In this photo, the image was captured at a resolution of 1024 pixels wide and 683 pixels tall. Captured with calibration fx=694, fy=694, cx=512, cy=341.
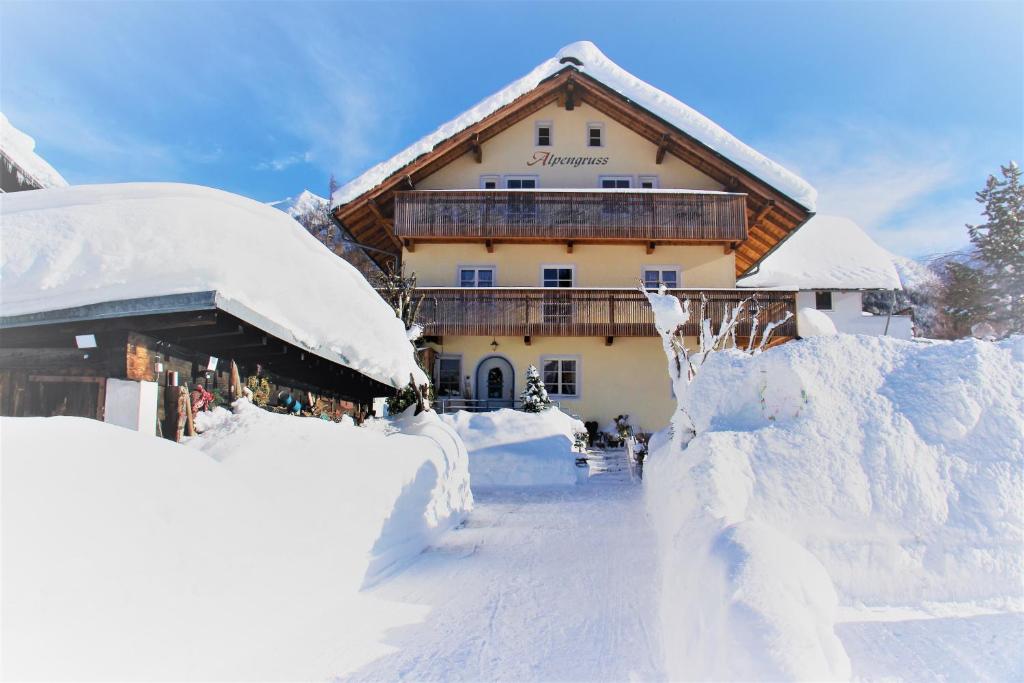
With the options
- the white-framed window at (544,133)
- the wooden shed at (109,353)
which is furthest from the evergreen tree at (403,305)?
the wooden shed at (109,353)

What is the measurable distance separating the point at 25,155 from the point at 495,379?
594 inches

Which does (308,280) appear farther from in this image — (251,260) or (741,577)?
(741,577)

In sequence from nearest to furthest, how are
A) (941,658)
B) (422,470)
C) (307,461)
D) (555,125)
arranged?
(941,658) < (307,461) < (422,470) < (555,125)

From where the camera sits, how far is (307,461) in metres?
6.05

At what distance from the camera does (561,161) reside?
75.1 ft

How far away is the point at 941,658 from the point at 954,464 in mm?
1785

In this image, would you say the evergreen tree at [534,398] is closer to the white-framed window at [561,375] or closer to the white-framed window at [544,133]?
the white-framed window at [561,375]

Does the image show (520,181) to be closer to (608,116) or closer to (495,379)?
(608,116)

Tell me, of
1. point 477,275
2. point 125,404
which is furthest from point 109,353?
point 477,275

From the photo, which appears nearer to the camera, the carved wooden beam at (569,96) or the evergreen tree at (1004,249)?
the carved wooden beam at (569,96)

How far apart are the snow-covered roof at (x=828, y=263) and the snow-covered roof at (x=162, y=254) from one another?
22.4m

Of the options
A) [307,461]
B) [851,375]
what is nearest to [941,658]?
[851,375]

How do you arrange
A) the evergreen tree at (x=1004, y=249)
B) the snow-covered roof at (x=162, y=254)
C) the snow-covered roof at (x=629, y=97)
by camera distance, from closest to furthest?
the snow-covered roof at (x=162, y=254)
the snow-covered roof at (x=629, y=97)
the evergreen tree at (x=1004, y=249)

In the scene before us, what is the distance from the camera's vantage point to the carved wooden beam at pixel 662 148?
71.8ft
